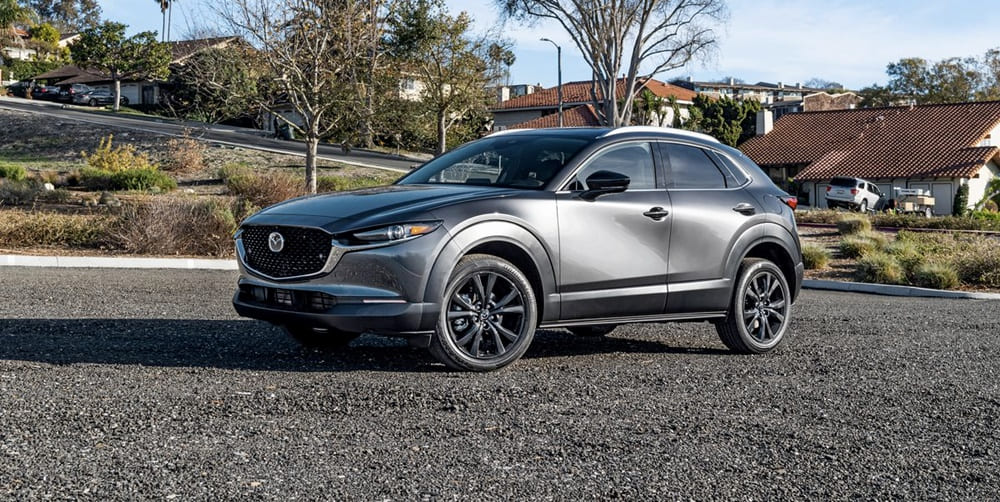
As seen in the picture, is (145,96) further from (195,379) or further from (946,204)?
(195,379)

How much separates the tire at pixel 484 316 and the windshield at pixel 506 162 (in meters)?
0.87

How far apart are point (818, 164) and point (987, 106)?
10152mm

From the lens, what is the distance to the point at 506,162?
7.88 m

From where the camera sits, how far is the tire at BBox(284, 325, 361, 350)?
25.8ft

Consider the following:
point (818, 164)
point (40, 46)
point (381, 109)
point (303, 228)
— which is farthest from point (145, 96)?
point (303, 228)

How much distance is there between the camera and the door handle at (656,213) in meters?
7.86

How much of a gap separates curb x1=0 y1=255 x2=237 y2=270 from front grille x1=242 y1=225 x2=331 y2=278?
861 centimetres

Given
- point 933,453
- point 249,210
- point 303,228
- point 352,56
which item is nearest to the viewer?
point 933,453

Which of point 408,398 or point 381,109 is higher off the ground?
point 381,109

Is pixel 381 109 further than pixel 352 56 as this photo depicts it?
Yes

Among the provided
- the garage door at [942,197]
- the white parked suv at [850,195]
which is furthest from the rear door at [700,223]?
the garage door at [942,197]

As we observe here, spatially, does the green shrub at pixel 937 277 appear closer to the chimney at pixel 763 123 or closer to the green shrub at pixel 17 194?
the green shrub at pixel 17 194

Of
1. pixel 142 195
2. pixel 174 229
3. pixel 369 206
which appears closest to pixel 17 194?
pixel 142 195

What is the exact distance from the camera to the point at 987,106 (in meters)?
59.7
